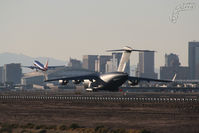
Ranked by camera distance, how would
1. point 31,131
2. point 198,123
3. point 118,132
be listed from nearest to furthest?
point 118,132, point 31,131, point 198,123

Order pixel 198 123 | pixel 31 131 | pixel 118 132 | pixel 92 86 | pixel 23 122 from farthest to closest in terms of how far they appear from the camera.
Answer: pixel 92 86, pixel 23 122, pixel 198 123, pixel 31 131, pixel 118 132

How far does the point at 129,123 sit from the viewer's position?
52.7 m

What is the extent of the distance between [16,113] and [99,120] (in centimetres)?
1522

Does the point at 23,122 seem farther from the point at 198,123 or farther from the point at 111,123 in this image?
the point at 198,123

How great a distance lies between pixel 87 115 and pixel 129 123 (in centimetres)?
1029

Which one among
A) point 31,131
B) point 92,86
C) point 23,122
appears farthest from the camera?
point 92,86

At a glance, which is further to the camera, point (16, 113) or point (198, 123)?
point (16, 113)

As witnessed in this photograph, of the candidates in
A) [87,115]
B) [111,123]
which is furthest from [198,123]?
[87,115]

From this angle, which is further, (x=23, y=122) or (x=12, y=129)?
(x=23, y=122)

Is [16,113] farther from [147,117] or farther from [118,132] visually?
[118,132]

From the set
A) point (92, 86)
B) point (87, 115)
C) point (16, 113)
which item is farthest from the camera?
point (92, 86)

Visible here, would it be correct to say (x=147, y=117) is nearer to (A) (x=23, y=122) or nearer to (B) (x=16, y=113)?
(A) (x=23, y=122)

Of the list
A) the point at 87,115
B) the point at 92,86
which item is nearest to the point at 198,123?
the point at 87,115

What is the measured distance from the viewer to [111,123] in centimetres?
5303
